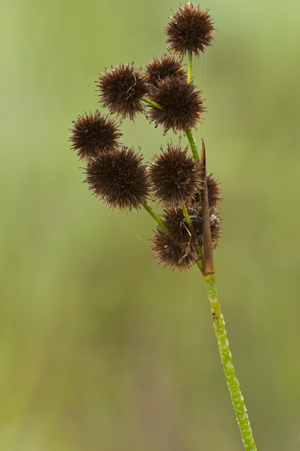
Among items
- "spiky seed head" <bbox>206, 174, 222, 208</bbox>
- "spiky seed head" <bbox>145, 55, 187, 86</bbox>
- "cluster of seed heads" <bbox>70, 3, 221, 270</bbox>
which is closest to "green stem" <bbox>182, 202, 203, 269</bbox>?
"cluster of seed heads" <bbox>70, 3, 221, 270</bbox>

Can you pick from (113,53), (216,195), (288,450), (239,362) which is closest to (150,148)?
(113,53)

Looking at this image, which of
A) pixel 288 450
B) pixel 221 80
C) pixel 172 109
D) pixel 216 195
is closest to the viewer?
pixel 172 109

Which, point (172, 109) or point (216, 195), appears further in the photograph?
point (216, 195)

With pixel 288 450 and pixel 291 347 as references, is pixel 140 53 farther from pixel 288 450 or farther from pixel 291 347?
pixel 288 450

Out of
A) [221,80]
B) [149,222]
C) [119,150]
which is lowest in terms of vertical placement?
[119,150]

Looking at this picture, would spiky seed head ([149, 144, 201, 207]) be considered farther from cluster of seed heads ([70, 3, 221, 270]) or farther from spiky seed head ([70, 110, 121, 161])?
spiky seed head ([70, 110, 121, 161])

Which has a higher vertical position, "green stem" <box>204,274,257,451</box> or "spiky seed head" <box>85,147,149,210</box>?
"spiky seed head" <box>85,147,149,210</box>

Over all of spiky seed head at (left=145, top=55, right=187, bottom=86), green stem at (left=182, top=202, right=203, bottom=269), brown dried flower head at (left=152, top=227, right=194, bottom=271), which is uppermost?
spiky seed head at (left=145, top=55, right=187, bottom=86)
